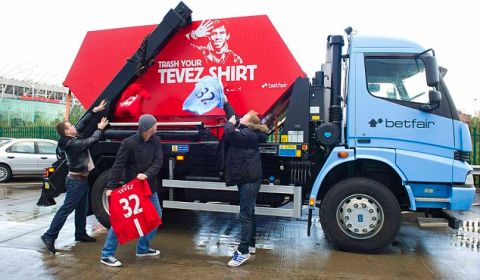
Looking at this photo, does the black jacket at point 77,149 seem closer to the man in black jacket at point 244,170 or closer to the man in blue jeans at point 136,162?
the man in blue jeans at point 136,162

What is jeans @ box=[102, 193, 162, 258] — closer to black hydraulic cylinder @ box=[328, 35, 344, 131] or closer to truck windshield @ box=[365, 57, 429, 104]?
black hydraulic cylinder @ box=[328, 35, 344, 131]

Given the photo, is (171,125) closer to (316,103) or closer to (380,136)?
(316,103)

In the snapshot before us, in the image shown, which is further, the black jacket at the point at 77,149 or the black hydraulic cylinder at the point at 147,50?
the black hydraulic cylinder at the point at 147,50

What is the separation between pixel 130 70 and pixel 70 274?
3.07 meters

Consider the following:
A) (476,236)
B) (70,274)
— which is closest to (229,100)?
(70,274)

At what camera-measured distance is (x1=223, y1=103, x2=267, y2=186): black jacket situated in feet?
16.2

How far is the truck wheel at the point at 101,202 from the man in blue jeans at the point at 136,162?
158 cm

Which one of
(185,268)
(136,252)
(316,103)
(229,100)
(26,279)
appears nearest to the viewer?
(26,279)

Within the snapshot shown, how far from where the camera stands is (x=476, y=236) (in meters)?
6.62

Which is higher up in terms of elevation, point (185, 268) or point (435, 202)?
point (435, 202)

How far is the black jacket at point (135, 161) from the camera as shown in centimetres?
479

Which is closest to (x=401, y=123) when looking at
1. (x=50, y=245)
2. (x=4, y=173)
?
(x=50, y=245)

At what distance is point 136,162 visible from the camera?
4879mm

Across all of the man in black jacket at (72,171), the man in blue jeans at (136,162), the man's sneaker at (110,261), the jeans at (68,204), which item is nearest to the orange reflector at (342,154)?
the man in blue jeans at (136,162)
